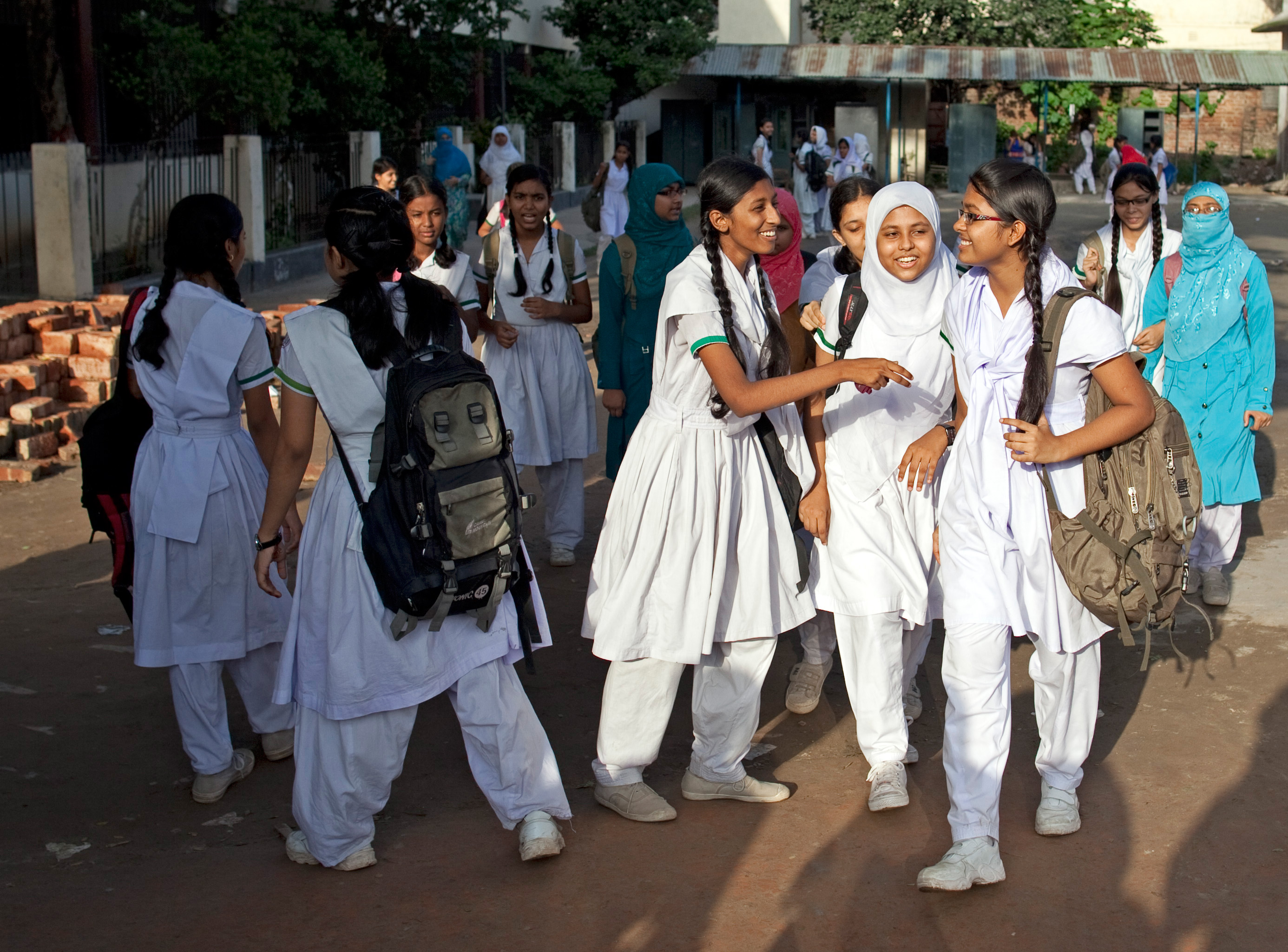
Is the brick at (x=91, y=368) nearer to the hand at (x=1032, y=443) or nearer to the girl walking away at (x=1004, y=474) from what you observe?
the girl walking away at (x=1004, y=474)

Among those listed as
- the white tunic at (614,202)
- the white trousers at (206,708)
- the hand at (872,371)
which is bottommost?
the white trousers at (206,708)

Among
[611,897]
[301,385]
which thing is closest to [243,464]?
[301,385]

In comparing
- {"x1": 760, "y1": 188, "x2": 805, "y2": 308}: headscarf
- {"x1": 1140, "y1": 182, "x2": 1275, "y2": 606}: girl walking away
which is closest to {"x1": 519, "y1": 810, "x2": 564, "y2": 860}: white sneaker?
{"x1": 760, "y1": 188, "x2": 805, "y2": 308}: headscarf

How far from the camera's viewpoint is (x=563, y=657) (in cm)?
493

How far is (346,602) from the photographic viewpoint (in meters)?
3.19

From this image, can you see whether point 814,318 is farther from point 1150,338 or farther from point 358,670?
point 1150,338

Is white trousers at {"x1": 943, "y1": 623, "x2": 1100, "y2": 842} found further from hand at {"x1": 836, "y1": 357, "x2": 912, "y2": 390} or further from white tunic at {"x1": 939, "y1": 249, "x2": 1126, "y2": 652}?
hand at {"x1": 836, "y1": 357, "x2": 912, "y2": 390}

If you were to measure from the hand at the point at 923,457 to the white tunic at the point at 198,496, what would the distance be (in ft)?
5.86

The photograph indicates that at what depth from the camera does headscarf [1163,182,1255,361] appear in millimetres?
5117

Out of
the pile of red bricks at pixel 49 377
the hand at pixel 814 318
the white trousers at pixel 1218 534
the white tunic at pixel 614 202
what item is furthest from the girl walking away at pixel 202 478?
the white tunic at pixel 614 202

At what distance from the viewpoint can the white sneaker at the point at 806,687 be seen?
437cm

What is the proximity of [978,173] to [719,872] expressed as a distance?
6.03 ft

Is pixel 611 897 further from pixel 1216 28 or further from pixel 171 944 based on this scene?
pixel 1216 28

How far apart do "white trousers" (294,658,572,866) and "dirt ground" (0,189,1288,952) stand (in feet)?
0.46
